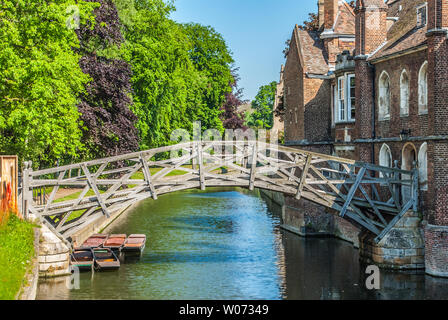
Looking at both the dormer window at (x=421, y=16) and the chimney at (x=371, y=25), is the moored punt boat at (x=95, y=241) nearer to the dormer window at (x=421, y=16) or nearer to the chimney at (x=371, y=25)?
the chimney at (x=371, y=25)

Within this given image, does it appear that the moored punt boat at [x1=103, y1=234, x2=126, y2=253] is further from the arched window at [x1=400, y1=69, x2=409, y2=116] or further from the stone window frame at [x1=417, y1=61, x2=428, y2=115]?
the stone window frame at [x1=417, y1=61, x2=428, y2=115]

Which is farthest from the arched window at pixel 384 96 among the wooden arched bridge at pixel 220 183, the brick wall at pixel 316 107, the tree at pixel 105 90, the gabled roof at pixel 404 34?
the tree at pixel 105 90

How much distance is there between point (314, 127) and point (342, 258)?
8518 millimetres

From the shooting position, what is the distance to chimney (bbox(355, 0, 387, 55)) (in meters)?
27.5

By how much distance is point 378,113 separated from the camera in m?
26.8

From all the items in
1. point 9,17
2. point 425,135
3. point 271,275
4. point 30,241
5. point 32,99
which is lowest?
point 271,275

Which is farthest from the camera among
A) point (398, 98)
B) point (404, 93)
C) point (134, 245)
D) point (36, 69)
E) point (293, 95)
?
point (293, 95)

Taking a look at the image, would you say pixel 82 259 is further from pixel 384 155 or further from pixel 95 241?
pixel 384 155

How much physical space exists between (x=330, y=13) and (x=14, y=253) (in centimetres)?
2211

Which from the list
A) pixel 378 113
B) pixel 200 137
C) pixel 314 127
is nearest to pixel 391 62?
pixel 378 113

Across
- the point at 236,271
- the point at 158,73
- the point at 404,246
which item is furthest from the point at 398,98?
the point at 158,73

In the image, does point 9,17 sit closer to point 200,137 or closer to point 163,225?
point 163,225

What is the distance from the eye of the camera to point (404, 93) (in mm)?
25141

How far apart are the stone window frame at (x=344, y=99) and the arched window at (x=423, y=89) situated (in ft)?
16.9
